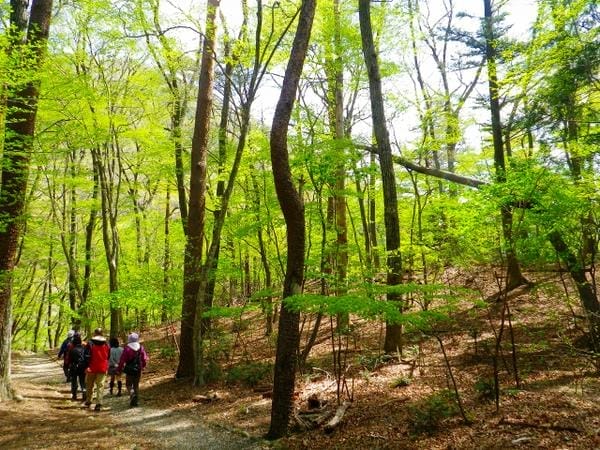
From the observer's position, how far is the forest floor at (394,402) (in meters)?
5.52

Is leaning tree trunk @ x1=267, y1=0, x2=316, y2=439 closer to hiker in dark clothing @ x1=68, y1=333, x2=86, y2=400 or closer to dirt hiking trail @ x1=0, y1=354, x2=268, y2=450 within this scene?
dirt hiking trail @ x1=0, y1=354, x2=268, y2=450

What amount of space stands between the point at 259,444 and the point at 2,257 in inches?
255

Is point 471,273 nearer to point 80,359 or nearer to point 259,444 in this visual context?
point 259,444

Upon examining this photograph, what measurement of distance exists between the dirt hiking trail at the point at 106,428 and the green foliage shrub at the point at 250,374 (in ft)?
5.65

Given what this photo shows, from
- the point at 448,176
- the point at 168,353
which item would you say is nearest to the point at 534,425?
the point at 448,176

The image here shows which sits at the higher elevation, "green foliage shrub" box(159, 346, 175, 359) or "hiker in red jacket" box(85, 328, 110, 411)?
"hiker in red jacket" box(85, 328, 110, 411)

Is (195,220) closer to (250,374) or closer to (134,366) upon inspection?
(134,366)

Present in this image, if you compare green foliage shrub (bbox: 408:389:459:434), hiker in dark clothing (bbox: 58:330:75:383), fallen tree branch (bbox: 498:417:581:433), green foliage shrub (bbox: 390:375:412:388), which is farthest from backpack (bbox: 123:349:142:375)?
fallen tree branch (bbox: 498:417:581:433)

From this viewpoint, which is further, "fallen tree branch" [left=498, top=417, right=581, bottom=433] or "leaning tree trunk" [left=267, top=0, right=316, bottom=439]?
"leaning tree trunk" [left=267, top=0, right=316, bottom=439]

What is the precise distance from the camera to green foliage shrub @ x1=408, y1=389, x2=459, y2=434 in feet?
18.9

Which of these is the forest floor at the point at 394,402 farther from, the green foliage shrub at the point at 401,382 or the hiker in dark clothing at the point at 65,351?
the hiker in dark clothing at the point at 65,351

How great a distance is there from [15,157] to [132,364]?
16.9 feet

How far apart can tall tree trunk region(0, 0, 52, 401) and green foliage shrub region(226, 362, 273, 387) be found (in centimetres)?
494

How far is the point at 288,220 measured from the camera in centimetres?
631
